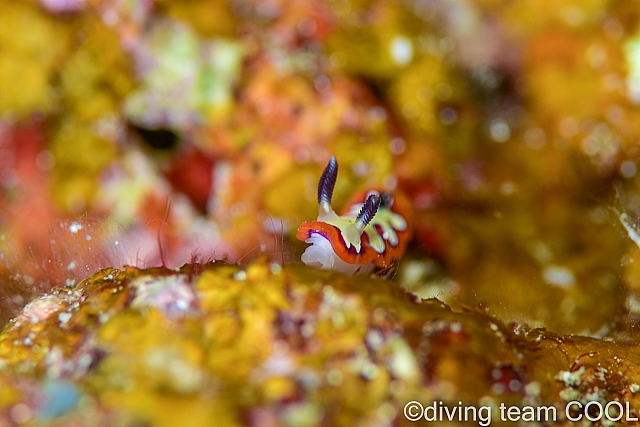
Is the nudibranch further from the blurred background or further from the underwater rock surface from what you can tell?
the underwater rock surface

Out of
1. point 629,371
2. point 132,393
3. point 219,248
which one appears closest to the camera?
point 132,393

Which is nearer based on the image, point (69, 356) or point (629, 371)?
point (69, 356)

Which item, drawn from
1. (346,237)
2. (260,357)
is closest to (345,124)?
(346,237)

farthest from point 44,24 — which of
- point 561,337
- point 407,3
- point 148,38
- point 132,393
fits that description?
point 561,337

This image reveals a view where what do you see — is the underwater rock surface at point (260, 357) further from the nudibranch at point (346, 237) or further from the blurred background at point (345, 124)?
the blurred background at point (345, 124)

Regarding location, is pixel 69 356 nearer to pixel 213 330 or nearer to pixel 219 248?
pixel 213 330

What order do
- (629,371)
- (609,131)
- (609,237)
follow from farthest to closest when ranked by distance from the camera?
(609,131), (609,237), (629,371)
